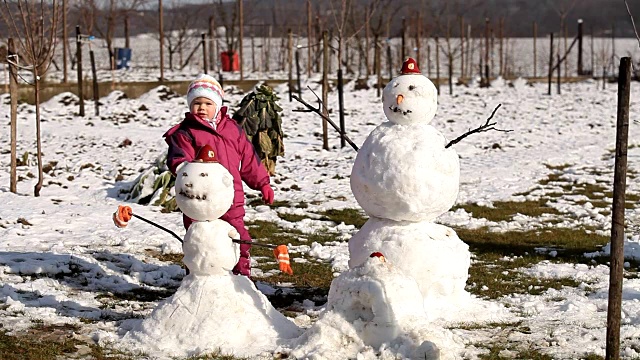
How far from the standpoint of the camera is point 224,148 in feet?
19.5

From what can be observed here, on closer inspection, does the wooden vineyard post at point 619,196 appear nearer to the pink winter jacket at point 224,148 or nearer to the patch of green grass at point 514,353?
the patch of green grass at point 514,353

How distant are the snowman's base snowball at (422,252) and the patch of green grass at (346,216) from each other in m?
3.97

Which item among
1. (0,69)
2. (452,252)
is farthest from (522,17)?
(452,252)

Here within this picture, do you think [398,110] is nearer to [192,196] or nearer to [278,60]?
[192,196]

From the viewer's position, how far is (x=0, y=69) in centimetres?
2888

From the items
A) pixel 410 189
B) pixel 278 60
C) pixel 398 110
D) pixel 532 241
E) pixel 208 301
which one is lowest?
pixel 532 241

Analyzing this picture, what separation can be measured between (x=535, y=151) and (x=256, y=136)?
7.51 metres

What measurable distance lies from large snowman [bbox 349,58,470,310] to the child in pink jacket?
0.79 meters

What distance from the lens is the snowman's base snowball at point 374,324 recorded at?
185 inches

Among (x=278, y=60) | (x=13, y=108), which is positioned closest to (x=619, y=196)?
(x=13, y=108)

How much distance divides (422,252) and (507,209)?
5.85 metres

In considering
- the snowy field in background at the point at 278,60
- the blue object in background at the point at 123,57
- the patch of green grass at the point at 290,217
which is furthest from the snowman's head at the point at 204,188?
the blue object in background at the point at 123,57

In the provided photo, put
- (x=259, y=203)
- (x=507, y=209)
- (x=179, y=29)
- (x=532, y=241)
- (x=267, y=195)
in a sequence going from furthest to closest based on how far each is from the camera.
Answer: (x=179, y=29), (x=259, y=203), (x=507, y=209), (x=532, y=241), (x=267, y=195)

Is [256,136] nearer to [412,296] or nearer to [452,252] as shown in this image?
[452,252]
